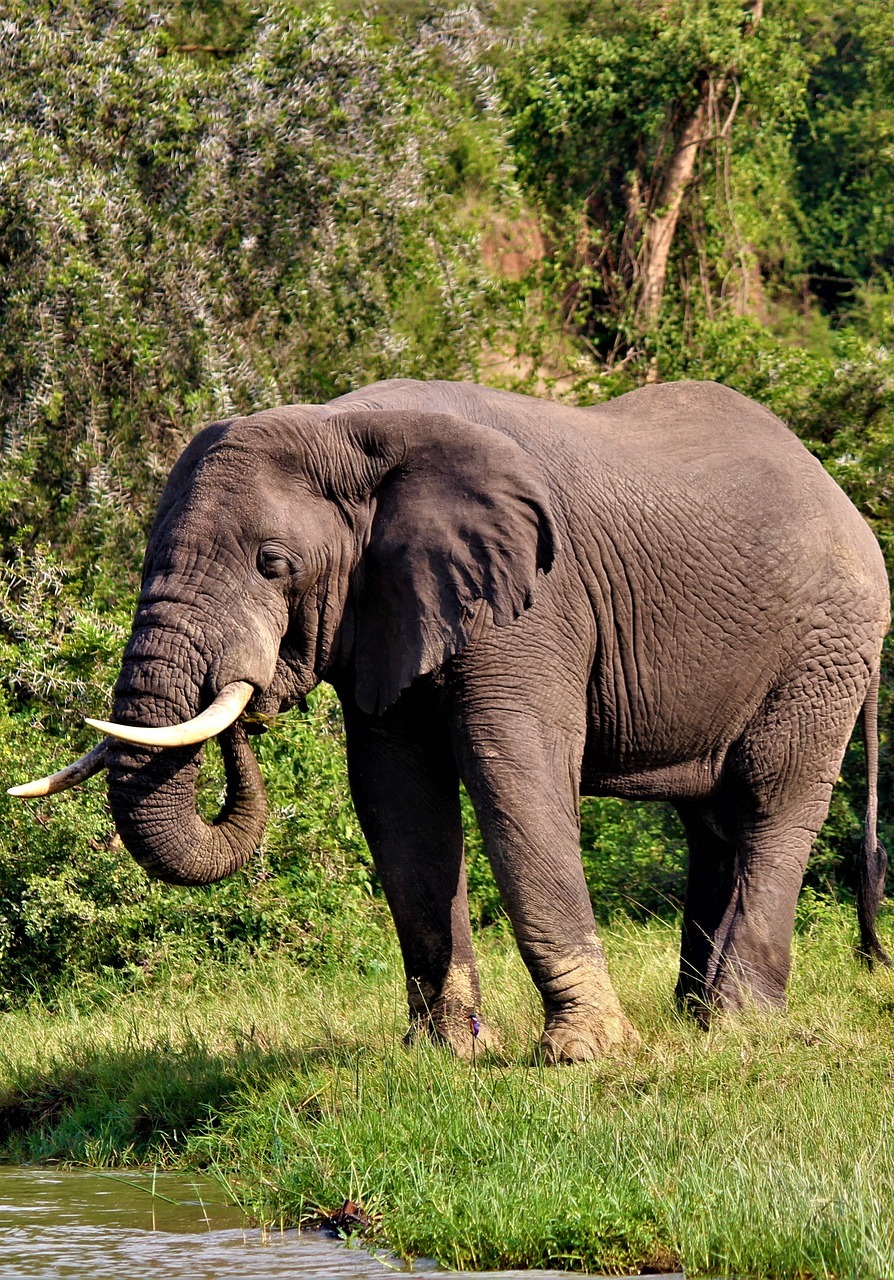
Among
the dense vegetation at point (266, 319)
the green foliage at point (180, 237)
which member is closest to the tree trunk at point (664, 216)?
the dense vegetation at point (266, 319)

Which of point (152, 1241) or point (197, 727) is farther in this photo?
point (197, 727)

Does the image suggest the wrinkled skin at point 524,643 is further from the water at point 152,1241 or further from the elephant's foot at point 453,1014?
the water at point 152,1241

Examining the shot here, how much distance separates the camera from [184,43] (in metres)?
12.7

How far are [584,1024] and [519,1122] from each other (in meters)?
0.77

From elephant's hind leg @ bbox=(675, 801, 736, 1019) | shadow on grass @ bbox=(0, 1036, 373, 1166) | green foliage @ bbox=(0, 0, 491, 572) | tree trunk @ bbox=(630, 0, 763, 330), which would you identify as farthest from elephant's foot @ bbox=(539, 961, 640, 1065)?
tree trunk @ bbox=(630, 0, 763, 330)

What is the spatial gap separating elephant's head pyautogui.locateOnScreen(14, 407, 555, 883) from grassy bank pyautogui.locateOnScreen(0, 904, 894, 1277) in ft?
2.87

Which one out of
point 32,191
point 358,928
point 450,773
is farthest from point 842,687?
point 32,191

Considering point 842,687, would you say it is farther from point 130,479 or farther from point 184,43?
point 184,43

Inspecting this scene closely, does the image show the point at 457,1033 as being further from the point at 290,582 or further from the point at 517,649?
the point at 290,582

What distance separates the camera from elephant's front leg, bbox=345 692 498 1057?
6.10 m

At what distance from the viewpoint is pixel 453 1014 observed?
6.14 m

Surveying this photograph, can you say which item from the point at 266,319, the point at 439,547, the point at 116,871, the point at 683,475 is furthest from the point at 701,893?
the point at 266,319

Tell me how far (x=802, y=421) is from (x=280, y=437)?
6575 mm

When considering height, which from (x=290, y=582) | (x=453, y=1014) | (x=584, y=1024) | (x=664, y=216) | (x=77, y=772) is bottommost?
(x=453, y=1014)
